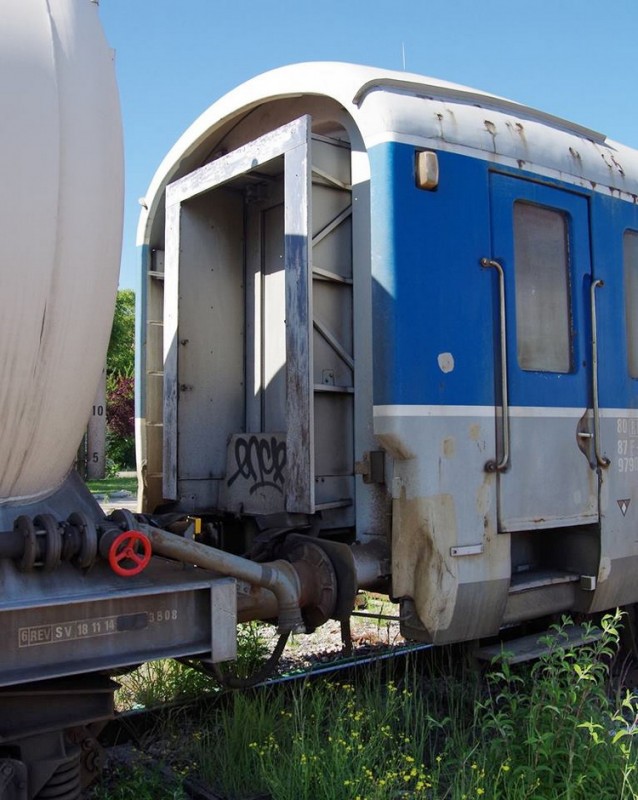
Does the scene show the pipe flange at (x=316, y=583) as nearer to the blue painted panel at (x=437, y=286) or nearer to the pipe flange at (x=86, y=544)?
the blue painted panel at (x=437, y=286)

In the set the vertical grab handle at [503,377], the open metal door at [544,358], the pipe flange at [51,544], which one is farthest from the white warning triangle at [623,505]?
the pipe flange at [51,544]

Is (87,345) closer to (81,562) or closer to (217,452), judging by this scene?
(81,562)

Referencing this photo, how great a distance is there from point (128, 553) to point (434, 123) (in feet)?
8.99

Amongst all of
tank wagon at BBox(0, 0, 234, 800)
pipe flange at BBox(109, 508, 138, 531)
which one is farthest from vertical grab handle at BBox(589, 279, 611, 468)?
pipe flange at BBox(109, 508, 138, 531)

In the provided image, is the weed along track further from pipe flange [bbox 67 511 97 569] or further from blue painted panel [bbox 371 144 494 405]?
blue painted panel [bbox 371 144 494 405]

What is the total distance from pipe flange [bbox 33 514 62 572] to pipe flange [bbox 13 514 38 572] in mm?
43

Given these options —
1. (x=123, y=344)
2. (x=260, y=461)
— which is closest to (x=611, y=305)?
(x=260, y=461)

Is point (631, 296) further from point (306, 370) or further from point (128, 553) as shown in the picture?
point (128, 553)

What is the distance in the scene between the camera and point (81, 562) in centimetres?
287

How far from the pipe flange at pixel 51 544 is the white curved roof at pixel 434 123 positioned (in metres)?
2.52

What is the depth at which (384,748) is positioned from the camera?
393cm

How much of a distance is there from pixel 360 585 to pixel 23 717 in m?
1.67

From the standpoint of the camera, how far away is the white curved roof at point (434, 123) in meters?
4.26

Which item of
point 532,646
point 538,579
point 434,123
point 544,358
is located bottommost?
point 532,646
